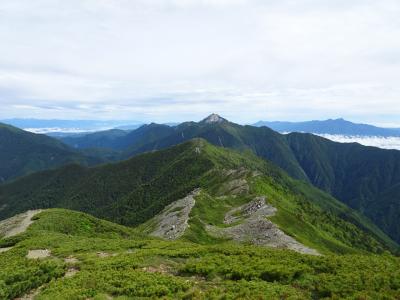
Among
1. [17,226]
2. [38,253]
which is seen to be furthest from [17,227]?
[38,253]

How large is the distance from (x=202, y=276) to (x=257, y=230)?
66.7 m

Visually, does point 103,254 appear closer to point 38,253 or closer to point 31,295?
point 38,253

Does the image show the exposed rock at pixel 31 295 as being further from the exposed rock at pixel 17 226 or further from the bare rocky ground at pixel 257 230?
the bare rocky ground at pixel 257 230

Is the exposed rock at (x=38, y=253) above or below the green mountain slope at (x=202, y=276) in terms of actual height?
below

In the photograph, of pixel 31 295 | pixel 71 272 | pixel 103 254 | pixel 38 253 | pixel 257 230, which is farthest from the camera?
pixel 257 230

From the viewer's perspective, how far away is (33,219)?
278ft

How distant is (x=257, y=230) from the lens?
326 ft

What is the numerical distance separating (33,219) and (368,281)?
73.4 metres

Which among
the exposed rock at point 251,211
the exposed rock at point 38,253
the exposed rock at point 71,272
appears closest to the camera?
the exposed rock at point 71,272

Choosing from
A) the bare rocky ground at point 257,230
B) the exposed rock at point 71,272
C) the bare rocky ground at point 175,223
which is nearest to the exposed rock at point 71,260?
the exposed rock at point 71,272

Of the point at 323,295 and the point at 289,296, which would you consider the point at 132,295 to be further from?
the point at 323,295

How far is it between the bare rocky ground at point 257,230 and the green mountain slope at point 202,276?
4611 cm

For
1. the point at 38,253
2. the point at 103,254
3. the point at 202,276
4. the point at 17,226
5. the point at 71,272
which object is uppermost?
the point at 202,276

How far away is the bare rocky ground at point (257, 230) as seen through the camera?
90.2 metres
